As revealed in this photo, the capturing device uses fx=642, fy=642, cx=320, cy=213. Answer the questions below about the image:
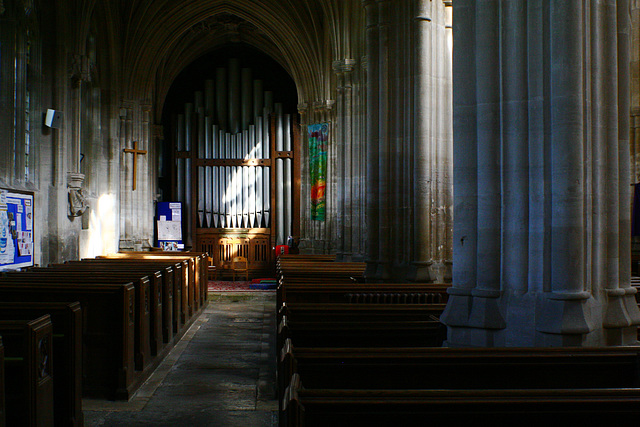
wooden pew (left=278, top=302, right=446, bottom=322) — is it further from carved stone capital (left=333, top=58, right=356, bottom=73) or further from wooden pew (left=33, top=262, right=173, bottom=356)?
carved stone capital (left=333, top=58, right=356, bottom=73)

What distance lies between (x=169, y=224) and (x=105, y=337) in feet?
47.6

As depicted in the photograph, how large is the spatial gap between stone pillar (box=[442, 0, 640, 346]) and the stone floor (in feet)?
6.06

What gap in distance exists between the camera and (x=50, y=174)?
34.7 ft

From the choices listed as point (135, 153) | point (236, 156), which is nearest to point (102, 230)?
point (135, 153)

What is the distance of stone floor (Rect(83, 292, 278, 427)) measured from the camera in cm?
456

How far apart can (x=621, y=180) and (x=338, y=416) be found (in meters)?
2.64

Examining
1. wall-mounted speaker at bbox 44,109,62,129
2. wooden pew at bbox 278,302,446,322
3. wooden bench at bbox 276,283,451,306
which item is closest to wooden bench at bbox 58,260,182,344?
wooden bench at bbox 276,283,451,306

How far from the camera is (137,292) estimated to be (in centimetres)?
577

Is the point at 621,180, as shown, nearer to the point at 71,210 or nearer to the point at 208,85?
the point at 71,210

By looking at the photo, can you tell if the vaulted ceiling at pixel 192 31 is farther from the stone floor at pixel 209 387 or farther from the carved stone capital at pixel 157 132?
the stone floor at pixel 209 387

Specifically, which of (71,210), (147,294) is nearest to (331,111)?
(71,210)

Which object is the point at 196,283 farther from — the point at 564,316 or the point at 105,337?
the point at 564,316

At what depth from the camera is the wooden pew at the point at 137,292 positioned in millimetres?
5652

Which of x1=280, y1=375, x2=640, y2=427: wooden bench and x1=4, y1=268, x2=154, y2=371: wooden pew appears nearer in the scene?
x1=280, y1=375, x2=640, y2=427: wooden bench
